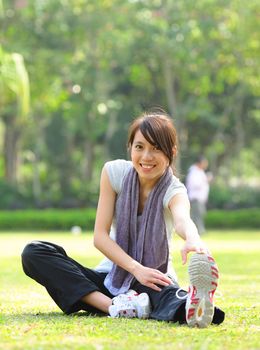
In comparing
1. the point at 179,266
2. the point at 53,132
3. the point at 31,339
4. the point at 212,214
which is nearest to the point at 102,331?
the point at 31,339

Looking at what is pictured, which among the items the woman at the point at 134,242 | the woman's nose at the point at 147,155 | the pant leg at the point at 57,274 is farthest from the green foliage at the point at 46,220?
the woman's nose at the point at 147,155

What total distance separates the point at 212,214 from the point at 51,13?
24.1 feet

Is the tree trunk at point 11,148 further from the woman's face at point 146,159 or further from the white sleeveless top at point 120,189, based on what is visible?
the woman's face at point 146,159

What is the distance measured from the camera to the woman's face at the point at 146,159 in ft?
19.1

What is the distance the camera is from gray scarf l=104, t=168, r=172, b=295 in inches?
230

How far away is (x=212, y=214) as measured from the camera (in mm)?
26188

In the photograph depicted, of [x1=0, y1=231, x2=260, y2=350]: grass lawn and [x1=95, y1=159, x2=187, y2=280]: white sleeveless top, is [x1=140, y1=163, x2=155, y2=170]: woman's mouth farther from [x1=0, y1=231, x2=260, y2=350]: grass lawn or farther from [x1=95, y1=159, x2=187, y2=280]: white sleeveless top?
[x1=0, y1=231, x2=260, y2=350]: grass lawn

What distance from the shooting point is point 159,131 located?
5785 mm

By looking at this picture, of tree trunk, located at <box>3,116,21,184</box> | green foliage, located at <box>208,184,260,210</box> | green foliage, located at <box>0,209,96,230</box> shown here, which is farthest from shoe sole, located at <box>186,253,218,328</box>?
tree trunk, located at <box>3,116,21,184</box>

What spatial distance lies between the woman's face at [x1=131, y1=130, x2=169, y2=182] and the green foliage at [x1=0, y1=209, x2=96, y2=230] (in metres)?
19.3

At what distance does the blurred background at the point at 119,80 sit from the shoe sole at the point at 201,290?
19654 millimetres

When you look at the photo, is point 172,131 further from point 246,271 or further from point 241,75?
point 241,75

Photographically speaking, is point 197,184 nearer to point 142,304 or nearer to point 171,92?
point 171,92

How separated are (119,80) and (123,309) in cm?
2529
